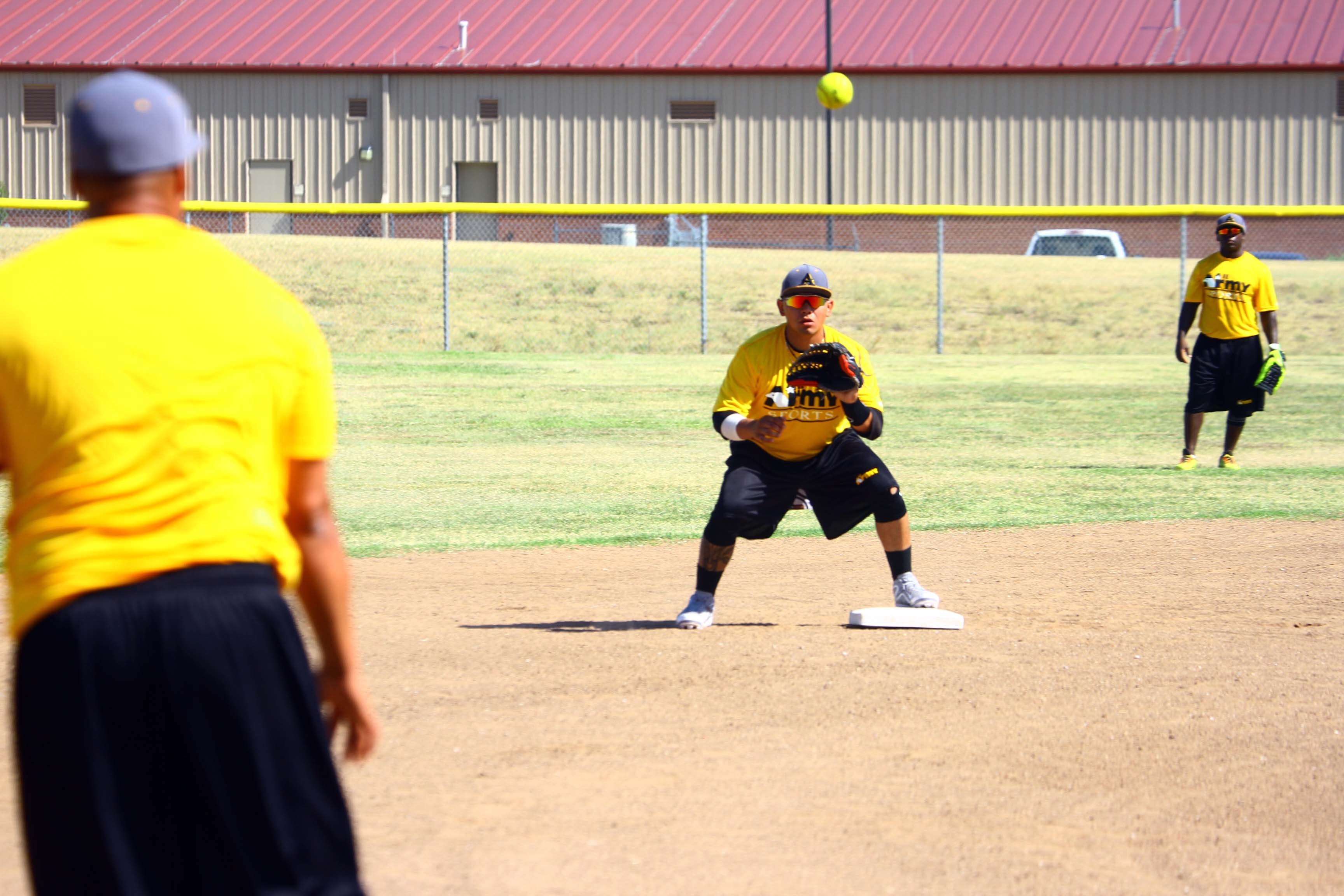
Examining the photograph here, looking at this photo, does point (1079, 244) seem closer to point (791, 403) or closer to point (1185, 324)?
point (1185, 324)

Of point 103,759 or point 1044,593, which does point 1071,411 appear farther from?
point 103,759

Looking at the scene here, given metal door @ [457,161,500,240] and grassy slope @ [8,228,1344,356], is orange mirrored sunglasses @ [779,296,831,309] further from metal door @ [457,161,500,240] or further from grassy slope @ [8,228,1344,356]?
metal door @ [457,161,500,240]

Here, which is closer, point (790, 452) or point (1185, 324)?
point (790, 452)

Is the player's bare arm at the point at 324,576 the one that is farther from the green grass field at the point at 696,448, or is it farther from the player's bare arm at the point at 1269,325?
the player's bare arm at the point at 1269,325

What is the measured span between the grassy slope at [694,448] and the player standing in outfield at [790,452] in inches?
109

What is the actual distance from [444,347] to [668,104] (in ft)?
54.8

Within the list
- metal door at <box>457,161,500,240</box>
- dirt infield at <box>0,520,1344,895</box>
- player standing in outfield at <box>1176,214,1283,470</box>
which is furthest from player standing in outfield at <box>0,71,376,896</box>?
metal door at <box>457,161,500,240</box>

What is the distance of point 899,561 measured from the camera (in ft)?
22.9

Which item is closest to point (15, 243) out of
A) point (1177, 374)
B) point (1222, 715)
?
point (1177, 374)

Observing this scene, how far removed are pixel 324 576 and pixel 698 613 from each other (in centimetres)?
437

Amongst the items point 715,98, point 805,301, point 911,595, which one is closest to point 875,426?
point 805,301

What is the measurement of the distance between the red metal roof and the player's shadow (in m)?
30.5

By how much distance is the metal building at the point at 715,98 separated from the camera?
35625mm

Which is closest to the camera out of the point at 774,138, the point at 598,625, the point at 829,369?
the point at 829,369
